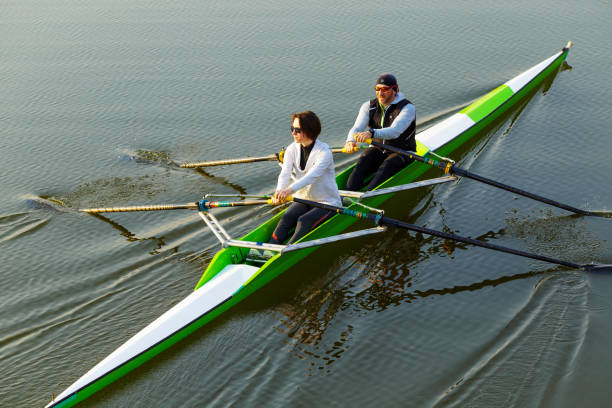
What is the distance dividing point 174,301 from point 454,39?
1287 centimetres

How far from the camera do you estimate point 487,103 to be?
42.3 ft

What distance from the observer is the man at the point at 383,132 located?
374 inches

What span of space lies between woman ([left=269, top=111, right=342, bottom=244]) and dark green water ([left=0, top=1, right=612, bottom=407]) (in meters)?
0.68

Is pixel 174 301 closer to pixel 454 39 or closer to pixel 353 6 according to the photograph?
pixel 454 39

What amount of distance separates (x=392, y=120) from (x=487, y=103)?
4.09m

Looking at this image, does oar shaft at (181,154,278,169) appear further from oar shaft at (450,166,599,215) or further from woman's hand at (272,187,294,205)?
oar shaft at (450,166,599,215)

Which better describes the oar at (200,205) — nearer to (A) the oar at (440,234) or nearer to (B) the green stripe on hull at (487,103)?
(A) the oar at (440,234)

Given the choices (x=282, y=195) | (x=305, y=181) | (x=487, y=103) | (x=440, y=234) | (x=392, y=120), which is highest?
(x=487, y=103)

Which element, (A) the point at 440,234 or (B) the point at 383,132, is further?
(B) the point at 383,132

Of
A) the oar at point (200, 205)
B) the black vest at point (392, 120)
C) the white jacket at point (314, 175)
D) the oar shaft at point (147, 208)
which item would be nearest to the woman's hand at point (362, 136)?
the black vest at point (392, 120)

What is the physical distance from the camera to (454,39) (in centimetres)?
1750

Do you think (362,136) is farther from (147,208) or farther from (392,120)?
(147,208)

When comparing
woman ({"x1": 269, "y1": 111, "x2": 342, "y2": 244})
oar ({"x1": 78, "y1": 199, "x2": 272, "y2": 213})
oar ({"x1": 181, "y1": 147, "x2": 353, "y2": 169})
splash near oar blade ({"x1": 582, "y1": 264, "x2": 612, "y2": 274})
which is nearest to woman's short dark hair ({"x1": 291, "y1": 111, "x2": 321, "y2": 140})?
woman ({"x1": 269, "y1": 111, "x2": 342, "y2": 244})

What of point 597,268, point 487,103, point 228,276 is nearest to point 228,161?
point 228,276
